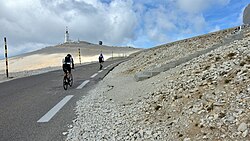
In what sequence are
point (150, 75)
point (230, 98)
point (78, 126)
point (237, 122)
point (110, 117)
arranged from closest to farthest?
point (237, 122) < point (230, 98) < point (78, 126) < point (110, 117) < point (150, 75)

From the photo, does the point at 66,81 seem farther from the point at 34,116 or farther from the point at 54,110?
the point at 34,116

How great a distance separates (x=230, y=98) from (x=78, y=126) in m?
3.56

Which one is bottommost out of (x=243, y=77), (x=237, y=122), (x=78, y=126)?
(x=78, y=126)

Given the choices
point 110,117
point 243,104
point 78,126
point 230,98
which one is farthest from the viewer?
point 110,117

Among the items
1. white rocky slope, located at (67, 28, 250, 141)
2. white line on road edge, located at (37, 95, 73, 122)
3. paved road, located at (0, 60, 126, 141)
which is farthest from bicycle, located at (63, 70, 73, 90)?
white rocky slope, located at (67, 28, 250, 141)

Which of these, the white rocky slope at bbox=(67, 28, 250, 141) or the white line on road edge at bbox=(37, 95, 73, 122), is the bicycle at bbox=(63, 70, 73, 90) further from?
the white rocky slope at bbox=(67, 28, 250, 141)

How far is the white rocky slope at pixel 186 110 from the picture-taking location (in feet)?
15.5

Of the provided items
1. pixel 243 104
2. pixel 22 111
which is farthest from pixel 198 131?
pixel 22 111

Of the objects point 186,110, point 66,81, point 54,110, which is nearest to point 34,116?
point 54,110

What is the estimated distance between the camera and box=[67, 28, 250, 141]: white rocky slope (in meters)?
4.73

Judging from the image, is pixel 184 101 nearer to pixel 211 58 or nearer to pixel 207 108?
pixel 207 108

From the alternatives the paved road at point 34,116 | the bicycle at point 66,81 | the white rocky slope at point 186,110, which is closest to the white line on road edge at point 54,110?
the paved road at point 34,116

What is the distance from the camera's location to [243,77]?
19.1 feet

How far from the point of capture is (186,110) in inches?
224
